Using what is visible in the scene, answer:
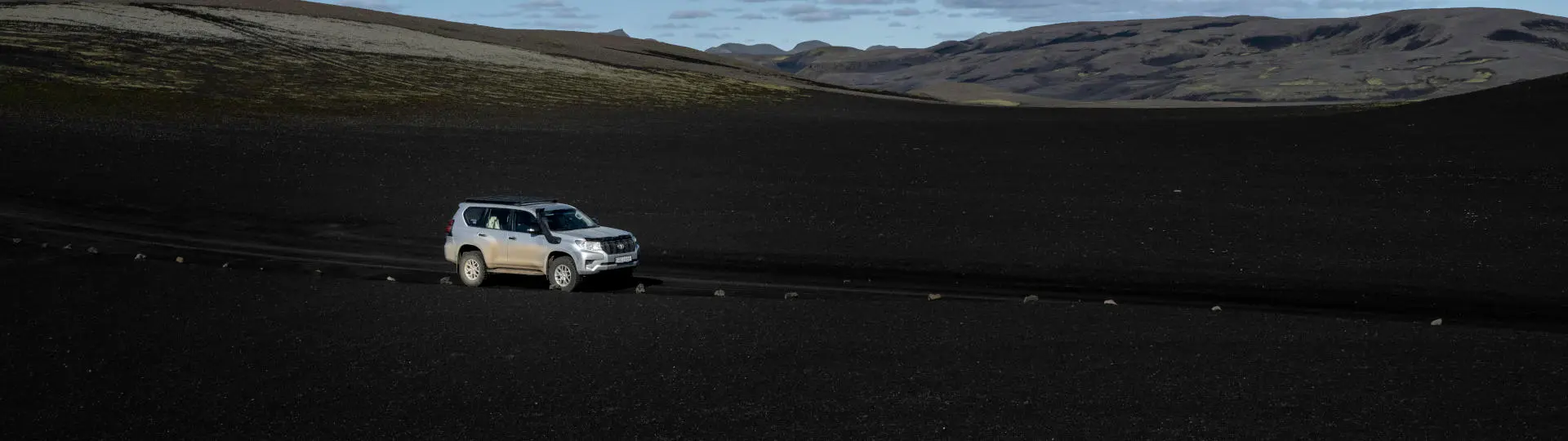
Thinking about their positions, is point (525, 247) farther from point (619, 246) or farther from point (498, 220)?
point (619, 246)

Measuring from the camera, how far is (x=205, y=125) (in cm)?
5703

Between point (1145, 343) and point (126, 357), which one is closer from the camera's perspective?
point (126, 357)

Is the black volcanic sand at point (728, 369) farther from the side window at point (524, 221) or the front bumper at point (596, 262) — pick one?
the side window at point (524, 221)

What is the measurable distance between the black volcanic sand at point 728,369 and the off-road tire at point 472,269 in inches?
69.1

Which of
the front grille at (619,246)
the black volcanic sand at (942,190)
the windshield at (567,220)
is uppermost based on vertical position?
the windshield at (567,220)

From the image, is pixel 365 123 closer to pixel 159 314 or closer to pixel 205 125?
pixel 205 125

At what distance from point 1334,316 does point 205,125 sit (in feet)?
163

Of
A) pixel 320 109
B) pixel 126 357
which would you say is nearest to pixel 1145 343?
pixel 126 357

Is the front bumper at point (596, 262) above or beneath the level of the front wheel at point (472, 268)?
above

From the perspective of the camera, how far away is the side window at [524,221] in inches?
973

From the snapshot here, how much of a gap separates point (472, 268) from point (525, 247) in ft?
4.10

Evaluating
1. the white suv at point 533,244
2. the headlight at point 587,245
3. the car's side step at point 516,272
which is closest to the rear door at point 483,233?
the white suv at point 533,244

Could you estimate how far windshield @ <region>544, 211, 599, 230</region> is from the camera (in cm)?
2489

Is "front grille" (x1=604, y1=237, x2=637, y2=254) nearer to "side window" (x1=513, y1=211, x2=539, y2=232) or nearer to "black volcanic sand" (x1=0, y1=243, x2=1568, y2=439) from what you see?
"black volcanic sand" (x1=0, y1=243, x2=1568, y2=439)
